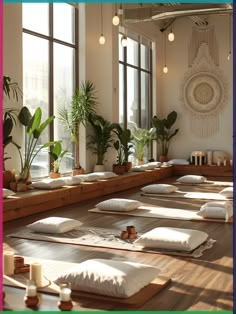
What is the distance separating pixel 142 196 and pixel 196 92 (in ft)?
17.9

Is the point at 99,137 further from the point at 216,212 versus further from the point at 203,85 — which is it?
the point at 203,85

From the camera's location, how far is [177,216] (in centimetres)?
606

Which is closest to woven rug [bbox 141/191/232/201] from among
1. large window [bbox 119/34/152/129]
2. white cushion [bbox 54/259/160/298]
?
large window [bbox 119/34/152/129]

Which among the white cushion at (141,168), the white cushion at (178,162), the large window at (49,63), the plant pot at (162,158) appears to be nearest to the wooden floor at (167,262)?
the large window at (49,63)

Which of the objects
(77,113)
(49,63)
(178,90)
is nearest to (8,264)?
(77,113)

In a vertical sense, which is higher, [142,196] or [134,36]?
[134,36]

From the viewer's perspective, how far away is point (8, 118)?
655cm

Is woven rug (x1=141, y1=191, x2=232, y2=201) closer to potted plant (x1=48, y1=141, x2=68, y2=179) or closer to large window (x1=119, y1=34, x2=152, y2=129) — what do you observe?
potted plant (x1=48, y1=141, x2=68, y2=179)

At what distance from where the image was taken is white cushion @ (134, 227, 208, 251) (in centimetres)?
427

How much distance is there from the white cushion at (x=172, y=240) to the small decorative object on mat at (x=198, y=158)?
7.84 metres

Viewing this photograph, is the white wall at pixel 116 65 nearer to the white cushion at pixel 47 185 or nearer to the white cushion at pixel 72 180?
the white cushion at pixel 47 185

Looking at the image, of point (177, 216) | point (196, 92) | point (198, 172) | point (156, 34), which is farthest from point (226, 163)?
point (177, 216)

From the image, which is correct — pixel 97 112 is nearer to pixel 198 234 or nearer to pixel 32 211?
pixel 32 211

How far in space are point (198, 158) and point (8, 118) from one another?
264 inches
